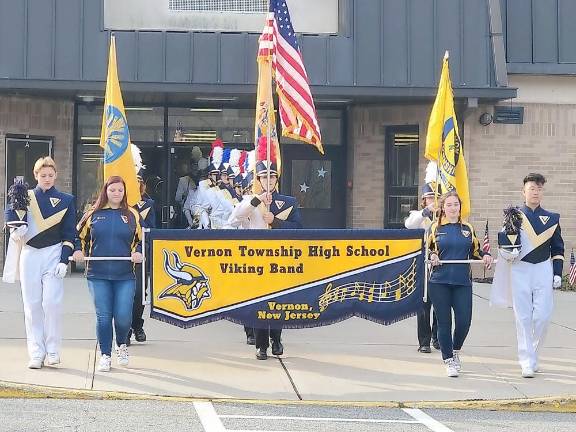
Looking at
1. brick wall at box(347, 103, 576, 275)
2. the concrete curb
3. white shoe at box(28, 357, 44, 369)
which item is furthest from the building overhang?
the concrete curb

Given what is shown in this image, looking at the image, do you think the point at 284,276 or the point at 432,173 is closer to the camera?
the point at 284,276

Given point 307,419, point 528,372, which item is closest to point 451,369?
point 528,372

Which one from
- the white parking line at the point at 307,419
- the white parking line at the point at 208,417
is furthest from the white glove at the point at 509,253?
the white parking line at the point at 208,417

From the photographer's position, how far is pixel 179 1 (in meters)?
17.0

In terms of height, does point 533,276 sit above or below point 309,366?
above

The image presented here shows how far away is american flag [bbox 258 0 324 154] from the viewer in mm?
11055

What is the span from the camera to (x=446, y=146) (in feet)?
38.0

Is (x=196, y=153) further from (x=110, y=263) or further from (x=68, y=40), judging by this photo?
(x=110, y=263)

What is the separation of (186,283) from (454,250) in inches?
97.0

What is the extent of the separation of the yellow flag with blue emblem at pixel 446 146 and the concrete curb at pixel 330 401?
3138mm

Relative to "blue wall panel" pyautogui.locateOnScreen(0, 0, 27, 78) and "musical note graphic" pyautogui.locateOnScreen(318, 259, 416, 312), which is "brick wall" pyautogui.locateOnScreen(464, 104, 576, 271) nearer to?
"blue wall panel" pyautogui.locateOnScreen(0, 0, 27, 78)

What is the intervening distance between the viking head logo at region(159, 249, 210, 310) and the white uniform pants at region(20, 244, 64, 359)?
1.01 m

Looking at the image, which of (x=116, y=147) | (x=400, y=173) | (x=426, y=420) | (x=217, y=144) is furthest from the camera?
(x=400, y=173)

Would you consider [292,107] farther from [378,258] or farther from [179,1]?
[179,1]
